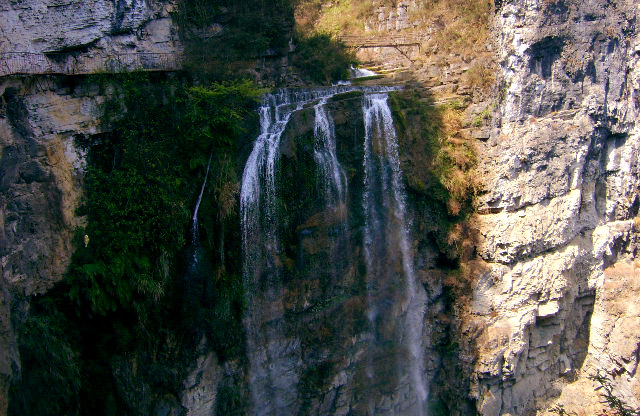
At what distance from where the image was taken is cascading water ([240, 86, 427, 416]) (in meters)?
10.8

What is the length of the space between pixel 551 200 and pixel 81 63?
11210 mm

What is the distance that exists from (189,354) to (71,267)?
2953 millimetres

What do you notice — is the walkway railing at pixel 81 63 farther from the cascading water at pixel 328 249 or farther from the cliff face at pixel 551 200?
the cliff face at pixel 551 200

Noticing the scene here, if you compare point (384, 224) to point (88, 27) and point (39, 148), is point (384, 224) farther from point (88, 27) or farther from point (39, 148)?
point (88, 27)

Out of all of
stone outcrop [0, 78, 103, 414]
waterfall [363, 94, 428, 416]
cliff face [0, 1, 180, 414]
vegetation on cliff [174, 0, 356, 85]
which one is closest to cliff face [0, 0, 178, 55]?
cliff face [0, 1, 180, 414]

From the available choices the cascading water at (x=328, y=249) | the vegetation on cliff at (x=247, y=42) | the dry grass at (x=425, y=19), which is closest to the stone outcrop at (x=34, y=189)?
the vegetation on cliff at (x=247, y=42)

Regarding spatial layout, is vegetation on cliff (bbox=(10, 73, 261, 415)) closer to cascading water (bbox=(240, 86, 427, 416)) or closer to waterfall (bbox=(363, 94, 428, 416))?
cascading water (bbox=(240, 86, 427, 416))

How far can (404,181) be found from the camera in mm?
12070

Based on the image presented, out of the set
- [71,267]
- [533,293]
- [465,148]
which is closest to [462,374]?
[533,293]

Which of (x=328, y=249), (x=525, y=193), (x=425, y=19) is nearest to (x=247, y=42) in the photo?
(x=425, y=19)

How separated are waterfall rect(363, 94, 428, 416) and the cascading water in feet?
0.08

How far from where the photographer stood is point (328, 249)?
444 inches

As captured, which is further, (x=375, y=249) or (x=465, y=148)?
(x=465, y=148)

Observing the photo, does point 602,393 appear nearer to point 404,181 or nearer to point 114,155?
point 404,181
